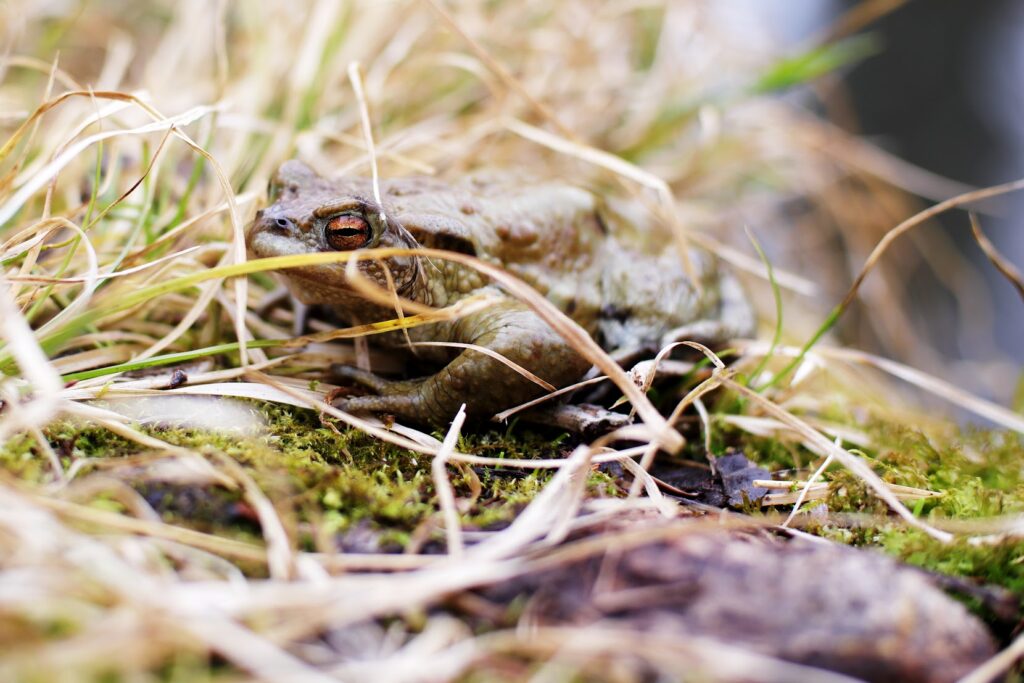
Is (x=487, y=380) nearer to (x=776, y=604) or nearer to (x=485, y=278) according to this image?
(x=485, y=278)

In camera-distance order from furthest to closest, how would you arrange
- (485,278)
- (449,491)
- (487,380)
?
(485,278), (487,380), (449,491)

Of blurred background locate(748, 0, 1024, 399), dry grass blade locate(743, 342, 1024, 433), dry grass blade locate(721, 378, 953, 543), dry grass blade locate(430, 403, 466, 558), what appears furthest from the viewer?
blurred background locate(748, 0, 1024, 399)

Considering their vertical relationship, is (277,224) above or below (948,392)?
above

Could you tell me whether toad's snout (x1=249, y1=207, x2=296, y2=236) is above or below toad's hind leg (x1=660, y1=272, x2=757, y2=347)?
above

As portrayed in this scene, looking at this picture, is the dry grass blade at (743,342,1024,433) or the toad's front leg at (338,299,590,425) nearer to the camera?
the toad's front leg at (338,299,590,425)

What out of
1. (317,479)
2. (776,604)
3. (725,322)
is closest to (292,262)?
(317,479)

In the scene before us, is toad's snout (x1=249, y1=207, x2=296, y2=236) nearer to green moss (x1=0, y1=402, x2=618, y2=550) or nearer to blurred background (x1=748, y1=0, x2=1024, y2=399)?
green moss (x1=0, y1=402, x2=618, y2=550)

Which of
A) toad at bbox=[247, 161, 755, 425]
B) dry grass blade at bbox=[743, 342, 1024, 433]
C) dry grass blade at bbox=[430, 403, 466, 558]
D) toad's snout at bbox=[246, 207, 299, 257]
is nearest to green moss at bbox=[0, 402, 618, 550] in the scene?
dry grass blade at bbox=[430, 403, 466, 558]
